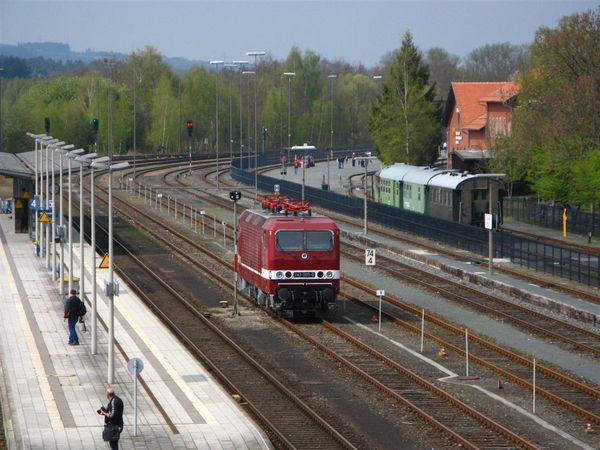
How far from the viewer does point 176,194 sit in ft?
281

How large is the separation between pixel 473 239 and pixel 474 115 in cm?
4819

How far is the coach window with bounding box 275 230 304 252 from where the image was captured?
34094 mm

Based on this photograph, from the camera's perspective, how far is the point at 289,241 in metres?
34.2

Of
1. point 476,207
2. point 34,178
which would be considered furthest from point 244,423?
point 476,207

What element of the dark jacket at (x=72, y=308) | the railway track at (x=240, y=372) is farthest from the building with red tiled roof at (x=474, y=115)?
the dark jacket at (x=72, y=308)

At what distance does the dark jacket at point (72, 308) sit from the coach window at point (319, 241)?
6.81m

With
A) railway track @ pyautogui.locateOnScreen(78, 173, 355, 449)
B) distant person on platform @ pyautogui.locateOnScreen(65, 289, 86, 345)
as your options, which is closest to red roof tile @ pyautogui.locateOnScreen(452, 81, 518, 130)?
railway track @ pyautogui.locateOnScreen(78, 173, 355, 449)

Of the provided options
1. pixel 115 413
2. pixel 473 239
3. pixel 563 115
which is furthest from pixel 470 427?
pixel 563 115

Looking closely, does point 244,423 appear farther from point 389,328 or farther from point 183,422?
point 389,328

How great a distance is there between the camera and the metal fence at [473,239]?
1710 inches

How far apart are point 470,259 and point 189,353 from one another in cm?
2108

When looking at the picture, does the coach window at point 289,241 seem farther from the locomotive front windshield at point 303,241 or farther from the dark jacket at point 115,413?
the dark jacket at point 115,413

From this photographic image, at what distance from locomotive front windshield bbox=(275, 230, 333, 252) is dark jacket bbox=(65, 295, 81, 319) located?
6.09 m

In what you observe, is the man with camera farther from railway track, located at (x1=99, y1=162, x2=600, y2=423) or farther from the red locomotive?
the red locomotive
